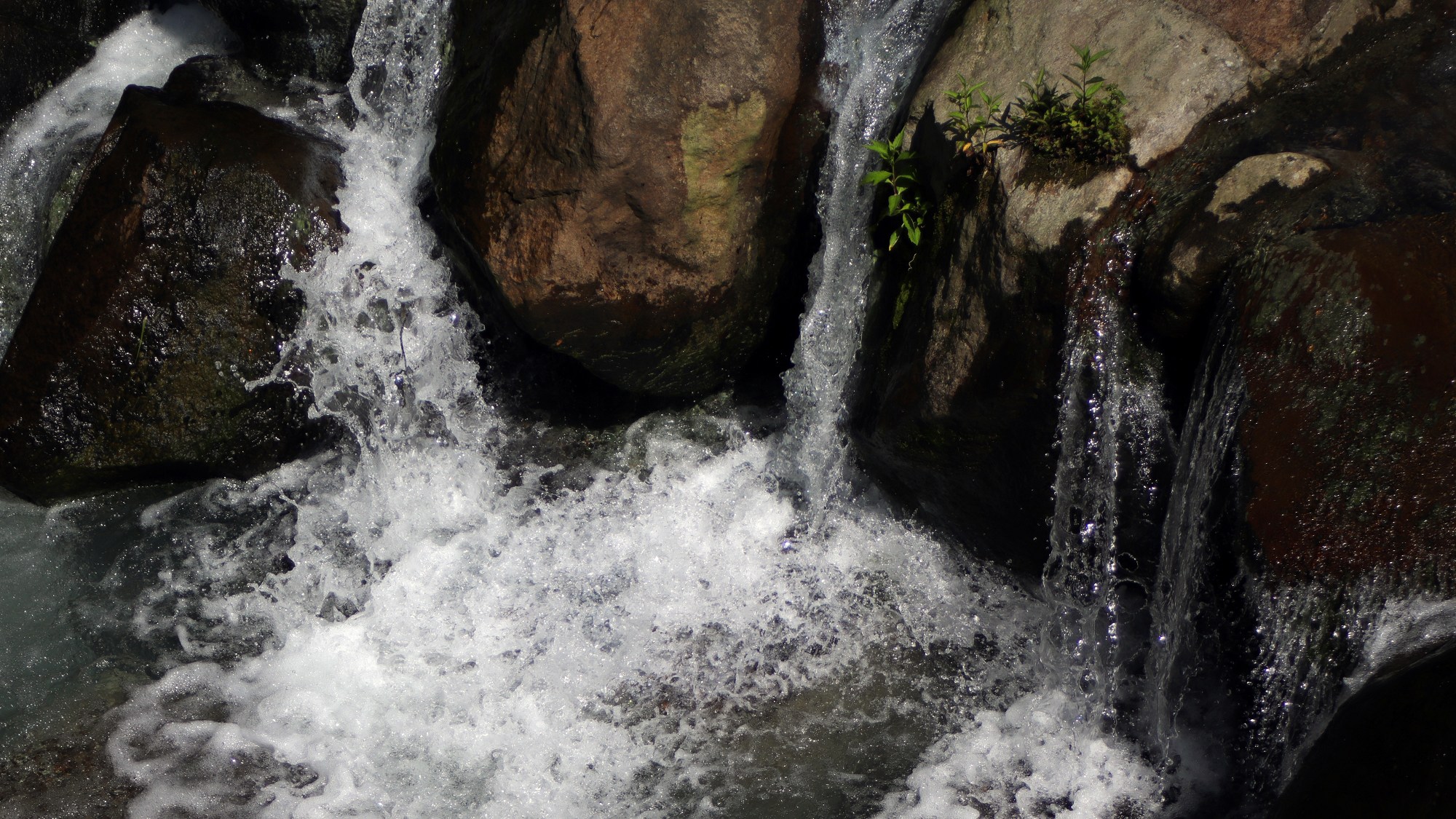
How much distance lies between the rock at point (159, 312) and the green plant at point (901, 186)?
275 centimetres

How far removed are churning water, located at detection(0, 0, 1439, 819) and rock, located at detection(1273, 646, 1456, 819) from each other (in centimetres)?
96

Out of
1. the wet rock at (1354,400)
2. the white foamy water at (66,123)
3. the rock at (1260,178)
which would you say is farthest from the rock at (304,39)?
the wet rock at (1354,400)

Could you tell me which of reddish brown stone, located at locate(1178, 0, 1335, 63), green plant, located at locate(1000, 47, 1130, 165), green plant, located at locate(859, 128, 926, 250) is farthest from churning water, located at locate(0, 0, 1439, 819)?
reddish brown stone, located at locate(1178, 0, 1335, 63)

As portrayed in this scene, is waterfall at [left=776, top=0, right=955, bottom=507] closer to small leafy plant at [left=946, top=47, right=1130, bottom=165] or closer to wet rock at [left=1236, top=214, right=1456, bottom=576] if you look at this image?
small leafy plant at [left=946, top=47, right=1130, bottom=165]

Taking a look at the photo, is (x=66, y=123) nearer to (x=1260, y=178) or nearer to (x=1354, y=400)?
(x=1260, y=178)

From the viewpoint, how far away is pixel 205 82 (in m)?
5.83

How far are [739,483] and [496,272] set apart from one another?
164cm

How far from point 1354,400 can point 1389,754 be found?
110 centimetres

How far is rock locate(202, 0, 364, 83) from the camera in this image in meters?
6.02

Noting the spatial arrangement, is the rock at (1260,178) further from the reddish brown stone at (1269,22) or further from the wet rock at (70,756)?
the wet rock at (70,756)

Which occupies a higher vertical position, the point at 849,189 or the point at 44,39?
the point at 849,189

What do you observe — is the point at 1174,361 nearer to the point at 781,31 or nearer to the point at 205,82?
the point at 781,31

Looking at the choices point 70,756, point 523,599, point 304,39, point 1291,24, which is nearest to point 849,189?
point 1291,24

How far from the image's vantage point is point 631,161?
4.48 m
